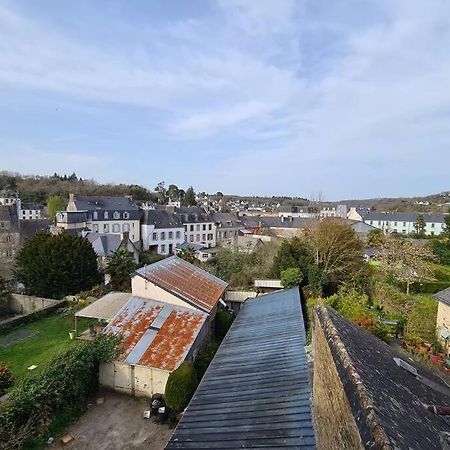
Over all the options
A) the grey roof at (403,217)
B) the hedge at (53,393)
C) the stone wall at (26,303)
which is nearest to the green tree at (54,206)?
the stone wall at (26,303)

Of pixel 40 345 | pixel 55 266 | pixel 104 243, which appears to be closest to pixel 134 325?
pixel 40 345

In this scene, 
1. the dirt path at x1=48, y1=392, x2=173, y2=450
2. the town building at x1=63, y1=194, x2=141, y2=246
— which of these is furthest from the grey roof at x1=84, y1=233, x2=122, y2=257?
the dirt path at x1=48, y1=392, x2=173, y2=450

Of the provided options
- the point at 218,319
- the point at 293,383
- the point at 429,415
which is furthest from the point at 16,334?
the point at 429,415

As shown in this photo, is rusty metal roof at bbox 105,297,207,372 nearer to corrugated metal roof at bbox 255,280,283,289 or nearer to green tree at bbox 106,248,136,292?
green tree at bbox 106,248,136,292

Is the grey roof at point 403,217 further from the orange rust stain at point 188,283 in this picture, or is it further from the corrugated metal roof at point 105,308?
the corrugated metal roof at point 105,308

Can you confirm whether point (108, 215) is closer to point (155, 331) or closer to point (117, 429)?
point (155, 331)

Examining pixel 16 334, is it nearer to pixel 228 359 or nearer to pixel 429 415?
pixel 228 359
